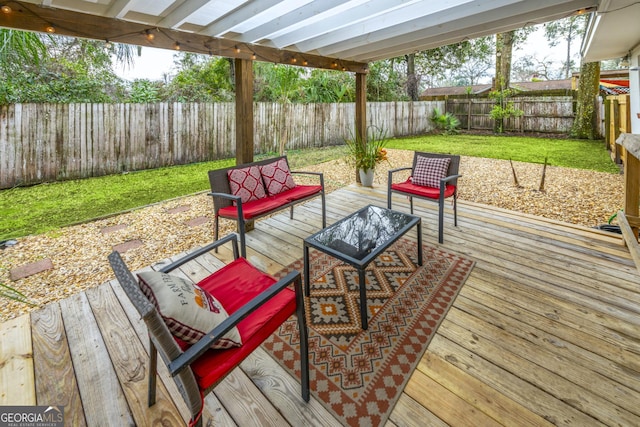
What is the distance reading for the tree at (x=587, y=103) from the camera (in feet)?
28.5

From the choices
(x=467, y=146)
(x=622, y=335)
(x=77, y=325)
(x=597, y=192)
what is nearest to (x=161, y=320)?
(x=77, y=325)

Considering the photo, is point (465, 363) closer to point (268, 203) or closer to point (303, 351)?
point (303, 351)

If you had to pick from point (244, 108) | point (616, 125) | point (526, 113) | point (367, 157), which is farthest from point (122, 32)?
point (526, 113)

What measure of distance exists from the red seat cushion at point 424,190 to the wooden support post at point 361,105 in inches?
69.8

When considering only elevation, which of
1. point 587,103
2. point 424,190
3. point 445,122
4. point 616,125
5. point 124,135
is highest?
point 587,103

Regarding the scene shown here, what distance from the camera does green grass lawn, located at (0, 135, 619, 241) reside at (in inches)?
141

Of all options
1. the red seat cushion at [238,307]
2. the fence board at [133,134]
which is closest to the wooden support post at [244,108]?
the red seat cushion at [238,307]

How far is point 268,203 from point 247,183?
31 cm

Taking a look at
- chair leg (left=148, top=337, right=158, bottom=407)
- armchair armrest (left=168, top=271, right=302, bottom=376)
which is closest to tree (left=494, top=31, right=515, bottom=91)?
armchair armrest (left=168, top=271, right=302, bottom=376)

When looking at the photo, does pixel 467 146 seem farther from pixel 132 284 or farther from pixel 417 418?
pixel 132 284

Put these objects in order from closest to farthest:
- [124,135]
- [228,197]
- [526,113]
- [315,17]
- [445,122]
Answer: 1. [228,197]
2. [315,17]
3. [124,135]
4. [526,113]
5. [445,122]

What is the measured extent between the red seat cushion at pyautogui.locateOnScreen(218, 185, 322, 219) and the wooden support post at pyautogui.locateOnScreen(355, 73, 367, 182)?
1946mm

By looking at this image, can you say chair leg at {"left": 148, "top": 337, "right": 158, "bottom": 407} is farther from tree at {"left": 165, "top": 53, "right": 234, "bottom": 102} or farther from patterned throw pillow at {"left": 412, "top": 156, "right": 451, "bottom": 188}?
tree at {"left": 165, "top": 53, "right": 234, "bottom": 102}

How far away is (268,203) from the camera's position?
299cm
